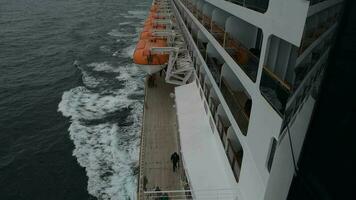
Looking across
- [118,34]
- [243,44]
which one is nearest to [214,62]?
[243,44]

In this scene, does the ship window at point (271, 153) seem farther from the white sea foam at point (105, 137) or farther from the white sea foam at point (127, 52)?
the white sea foam at point (127, 52)

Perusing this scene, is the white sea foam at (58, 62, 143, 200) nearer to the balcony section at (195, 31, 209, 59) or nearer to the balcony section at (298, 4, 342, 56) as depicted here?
the balcony section at (195, 31, 209, 59)

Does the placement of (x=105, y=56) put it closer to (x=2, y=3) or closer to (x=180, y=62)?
(x=180, y=62)

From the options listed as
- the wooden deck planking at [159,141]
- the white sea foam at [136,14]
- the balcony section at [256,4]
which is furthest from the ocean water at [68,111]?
the balcony section at [256,4]

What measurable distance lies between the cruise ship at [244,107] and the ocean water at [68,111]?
3.24 metres

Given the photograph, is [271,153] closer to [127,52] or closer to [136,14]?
[127,52]

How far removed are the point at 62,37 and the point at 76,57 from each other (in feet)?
29.5

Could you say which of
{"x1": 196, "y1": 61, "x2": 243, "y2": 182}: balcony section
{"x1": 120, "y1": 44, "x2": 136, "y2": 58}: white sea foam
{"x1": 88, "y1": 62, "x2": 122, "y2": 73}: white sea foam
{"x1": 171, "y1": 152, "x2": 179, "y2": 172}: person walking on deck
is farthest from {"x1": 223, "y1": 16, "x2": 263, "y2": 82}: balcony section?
{"x1": 120, "y1": 44, "x2": 136, "y2": 58}: white sea foam

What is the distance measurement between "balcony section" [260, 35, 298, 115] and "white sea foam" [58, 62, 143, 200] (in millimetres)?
11721

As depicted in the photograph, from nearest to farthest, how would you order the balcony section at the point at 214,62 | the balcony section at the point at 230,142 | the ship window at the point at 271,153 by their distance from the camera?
the ship window at the point at 271,153, the balcony section at the point at 230,142, the balcony section at the point at 214,62

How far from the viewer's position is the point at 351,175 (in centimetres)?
948

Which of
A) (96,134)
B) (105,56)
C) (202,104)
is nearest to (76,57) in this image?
(105,56)

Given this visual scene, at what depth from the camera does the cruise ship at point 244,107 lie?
6.56 metres

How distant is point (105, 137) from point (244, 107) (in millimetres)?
13722
